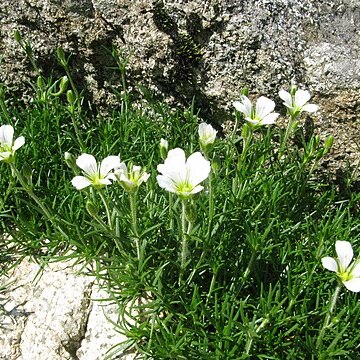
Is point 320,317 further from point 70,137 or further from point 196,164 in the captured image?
point 70,137

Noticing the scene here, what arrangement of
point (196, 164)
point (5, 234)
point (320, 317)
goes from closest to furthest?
point (196, 164)
point (320, 317)
point (5, 234)

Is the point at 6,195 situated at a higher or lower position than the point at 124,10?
lower

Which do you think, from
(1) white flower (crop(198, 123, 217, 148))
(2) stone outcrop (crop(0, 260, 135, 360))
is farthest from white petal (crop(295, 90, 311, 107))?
(2) stone outcrop (crop(0, 260, 135, 360))

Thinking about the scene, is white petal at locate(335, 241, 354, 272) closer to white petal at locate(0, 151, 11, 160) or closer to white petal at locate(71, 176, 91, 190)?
white petal at locate(71, 176, 91, 190)

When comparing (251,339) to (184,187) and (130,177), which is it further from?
(130,177)

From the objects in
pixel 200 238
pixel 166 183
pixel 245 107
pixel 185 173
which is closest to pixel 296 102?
pixel 245 107

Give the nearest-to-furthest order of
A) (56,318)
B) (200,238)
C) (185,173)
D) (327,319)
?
(185,173), (327,319), (200,238), (56,318)

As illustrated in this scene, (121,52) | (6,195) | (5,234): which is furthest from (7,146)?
(121,52)
